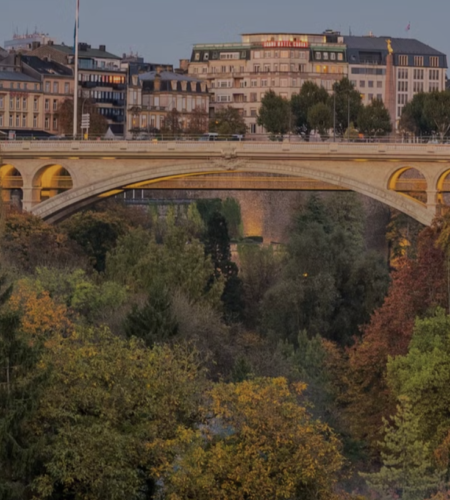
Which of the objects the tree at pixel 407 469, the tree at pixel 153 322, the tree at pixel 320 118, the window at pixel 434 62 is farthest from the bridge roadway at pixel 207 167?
the window at pixel 434 62

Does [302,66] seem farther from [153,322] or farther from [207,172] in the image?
[153,322]

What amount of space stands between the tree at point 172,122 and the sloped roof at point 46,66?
7.20 m

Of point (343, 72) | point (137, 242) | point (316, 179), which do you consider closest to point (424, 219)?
point (316, 179)

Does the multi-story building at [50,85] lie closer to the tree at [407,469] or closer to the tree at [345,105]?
the tree at [345,105]

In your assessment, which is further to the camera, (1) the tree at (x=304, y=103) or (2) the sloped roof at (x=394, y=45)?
(2) the sloped roof at (x=394, y=45)

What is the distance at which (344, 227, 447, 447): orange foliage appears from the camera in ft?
178

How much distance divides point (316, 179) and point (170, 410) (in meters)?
35.9

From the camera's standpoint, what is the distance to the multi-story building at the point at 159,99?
14388cm

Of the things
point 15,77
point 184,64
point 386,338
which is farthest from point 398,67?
point 386,338

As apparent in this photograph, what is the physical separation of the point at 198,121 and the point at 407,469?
98.4 meters

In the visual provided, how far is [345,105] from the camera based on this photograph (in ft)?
381

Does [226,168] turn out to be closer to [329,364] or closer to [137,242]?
[137,242]

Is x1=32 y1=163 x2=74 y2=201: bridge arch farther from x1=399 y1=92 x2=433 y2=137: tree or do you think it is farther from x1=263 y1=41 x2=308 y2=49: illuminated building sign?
x1=263 y1=41 x2=308 y2=49: illuminated building sign

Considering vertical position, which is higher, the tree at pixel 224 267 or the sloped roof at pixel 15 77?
the sloped roof at pixel 15 77
